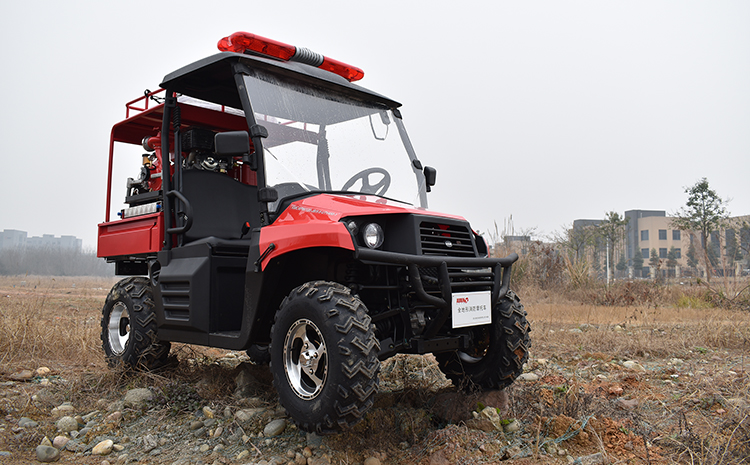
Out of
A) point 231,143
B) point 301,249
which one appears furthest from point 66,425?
point 231,143

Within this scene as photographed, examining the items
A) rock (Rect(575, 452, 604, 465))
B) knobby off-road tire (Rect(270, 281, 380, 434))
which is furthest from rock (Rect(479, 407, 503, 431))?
knobby off-road tire (Rect(270, 281, 380, 434))

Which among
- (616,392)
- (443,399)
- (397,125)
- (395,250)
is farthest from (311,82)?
(616,392)

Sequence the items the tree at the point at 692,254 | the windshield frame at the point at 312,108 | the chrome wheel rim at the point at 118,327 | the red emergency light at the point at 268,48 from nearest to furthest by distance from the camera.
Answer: the windshield frame at the point at 312,108 → the red emergency light at the point at 268,48 → the chrome wheel rim at the point at 118,327 → the tree at the point at 692,254

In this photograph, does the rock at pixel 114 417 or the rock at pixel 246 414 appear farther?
the rock at pixel 114 417

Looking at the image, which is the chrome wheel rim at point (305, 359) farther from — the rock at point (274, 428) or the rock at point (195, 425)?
the rock at point (195, 425)

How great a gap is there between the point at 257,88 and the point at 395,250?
1745 mm

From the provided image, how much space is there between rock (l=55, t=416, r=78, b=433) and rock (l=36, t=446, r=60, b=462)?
0.46 metres

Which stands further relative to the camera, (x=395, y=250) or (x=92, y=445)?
(x=92, y=445)

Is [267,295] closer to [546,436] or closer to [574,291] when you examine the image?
[546,436]

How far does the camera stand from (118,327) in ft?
18.8

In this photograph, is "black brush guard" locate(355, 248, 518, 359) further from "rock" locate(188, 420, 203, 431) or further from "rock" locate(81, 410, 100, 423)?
"rock" locate(81, 410, 100, 423)

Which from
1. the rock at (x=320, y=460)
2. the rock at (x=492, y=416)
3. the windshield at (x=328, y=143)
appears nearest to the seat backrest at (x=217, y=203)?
the windshield at (x=328, y=143)

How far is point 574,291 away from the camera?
14828mm

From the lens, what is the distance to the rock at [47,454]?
11.8ft
